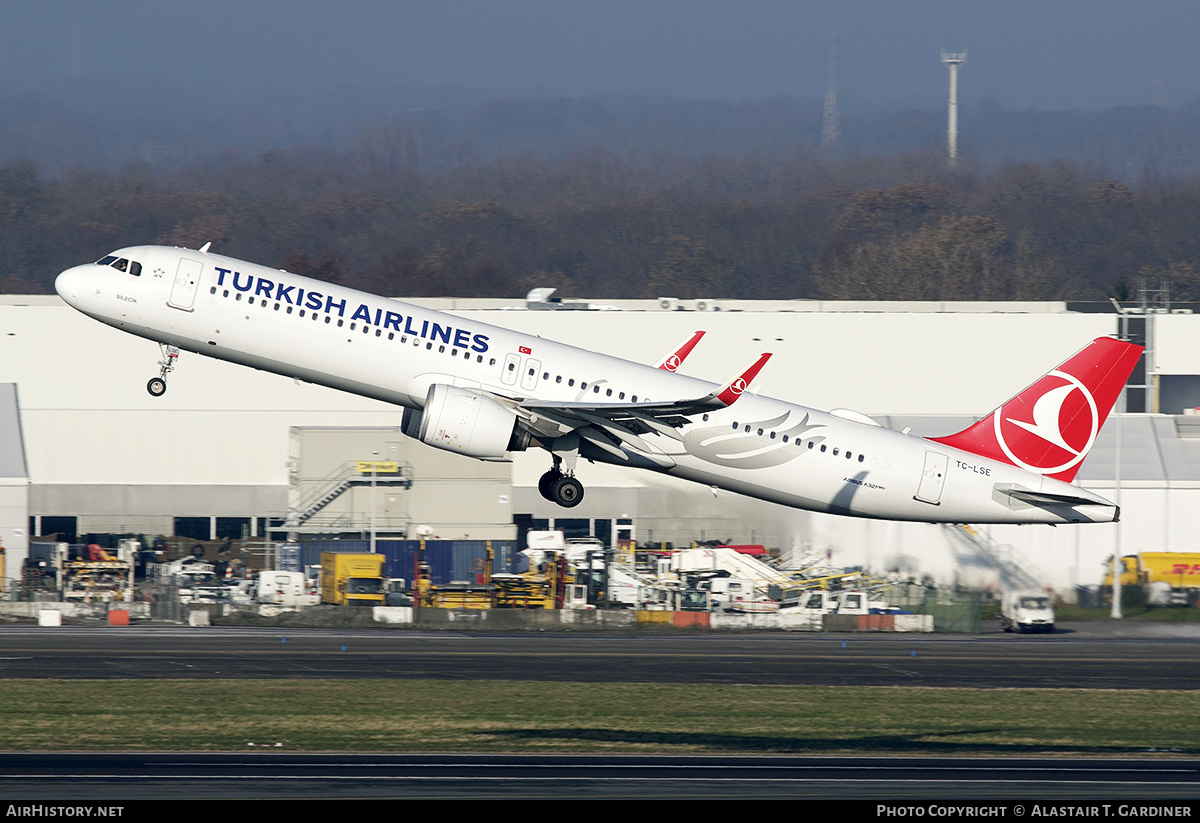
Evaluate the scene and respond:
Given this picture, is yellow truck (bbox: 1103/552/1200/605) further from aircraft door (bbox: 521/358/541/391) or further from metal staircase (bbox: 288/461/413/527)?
metal staircase (bbox: 288/461/413/527)

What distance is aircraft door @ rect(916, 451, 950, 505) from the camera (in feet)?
143

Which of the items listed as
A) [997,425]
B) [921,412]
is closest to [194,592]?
[997,425]

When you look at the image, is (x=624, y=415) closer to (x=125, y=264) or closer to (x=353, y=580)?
(x=125, y=264)

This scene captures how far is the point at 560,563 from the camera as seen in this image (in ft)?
195

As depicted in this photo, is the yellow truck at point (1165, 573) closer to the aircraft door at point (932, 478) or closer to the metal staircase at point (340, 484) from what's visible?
the aircraft door at point (932, 478)

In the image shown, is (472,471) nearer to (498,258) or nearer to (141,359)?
(141,359)

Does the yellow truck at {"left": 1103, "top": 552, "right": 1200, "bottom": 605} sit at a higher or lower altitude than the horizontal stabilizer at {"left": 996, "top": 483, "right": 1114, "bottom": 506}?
lower

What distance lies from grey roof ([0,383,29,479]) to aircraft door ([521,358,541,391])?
133 ft

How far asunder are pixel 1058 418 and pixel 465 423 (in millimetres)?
19723

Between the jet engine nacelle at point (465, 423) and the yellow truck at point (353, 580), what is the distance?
71.0 feet


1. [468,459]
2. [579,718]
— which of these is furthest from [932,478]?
[468,459]

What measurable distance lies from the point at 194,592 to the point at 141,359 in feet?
111

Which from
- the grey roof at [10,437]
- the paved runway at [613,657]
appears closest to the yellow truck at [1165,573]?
the paved runway at [613,657]

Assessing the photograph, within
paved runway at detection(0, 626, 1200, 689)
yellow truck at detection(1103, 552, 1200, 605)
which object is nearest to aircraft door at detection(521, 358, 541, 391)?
paved runway at detection(0, 626, 1200, 689)
